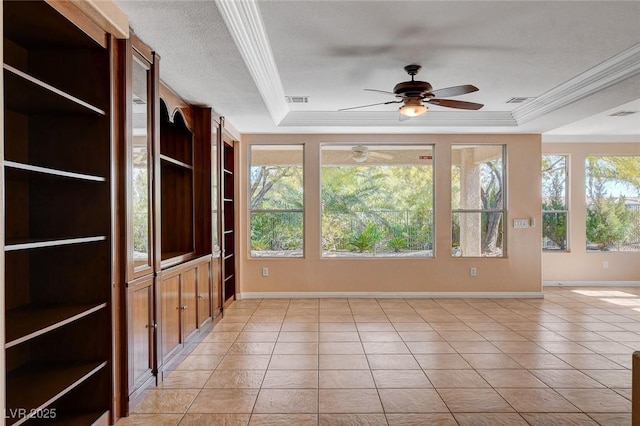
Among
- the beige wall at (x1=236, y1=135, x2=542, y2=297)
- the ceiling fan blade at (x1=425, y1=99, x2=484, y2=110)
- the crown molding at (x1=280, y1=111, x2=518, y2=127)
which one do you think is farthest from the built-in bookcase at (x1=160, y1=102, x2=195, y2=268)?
the ceiling fan blade at (x1=425, y1=99, x2=484, y2=110)

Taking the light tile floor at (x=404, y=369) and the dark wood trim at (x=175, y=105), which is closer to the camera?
the light tile floor at (x=404, y=369)

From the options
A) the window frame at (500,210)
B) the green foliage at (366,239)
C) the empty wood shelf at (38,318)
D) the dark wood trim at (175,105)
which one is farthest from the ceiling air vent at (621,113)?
the empty wood shelf at (38,318)

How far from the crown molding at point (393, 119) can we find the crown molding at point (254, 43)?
3.23 feet

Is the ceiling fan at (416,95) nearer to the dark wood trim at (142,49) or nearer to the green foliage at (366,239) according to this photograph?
the dark wood trim at (142,49)

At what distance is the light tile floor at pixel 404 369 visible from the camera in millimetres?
2576

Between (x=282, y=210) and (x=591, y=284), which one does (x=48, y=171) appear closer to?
(x=282, y=210)

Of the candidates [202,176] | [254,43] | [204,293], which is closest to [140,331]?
[204,293]

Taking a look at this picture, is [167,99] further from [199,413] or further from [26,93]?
[199,413]

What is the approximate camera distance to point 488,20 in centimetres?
289

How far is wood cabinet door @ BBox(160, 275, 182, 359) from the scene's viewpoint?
3238 mm

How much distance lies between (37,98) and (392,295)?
205 inches

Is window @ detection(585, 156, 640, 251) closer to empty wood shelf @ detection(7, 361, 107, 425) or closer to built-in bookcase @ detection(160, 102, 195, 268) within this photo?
built-in bookcase @ detection(160, 102, 195, 268)

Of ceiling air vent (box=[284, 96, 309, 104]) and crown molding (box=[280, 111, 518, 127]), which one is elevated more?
ceiling air vent (box=[284, 96, 309, 104])

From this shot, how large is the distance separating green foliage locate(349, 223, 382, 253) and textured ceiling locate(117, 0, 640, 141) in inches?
80.7
